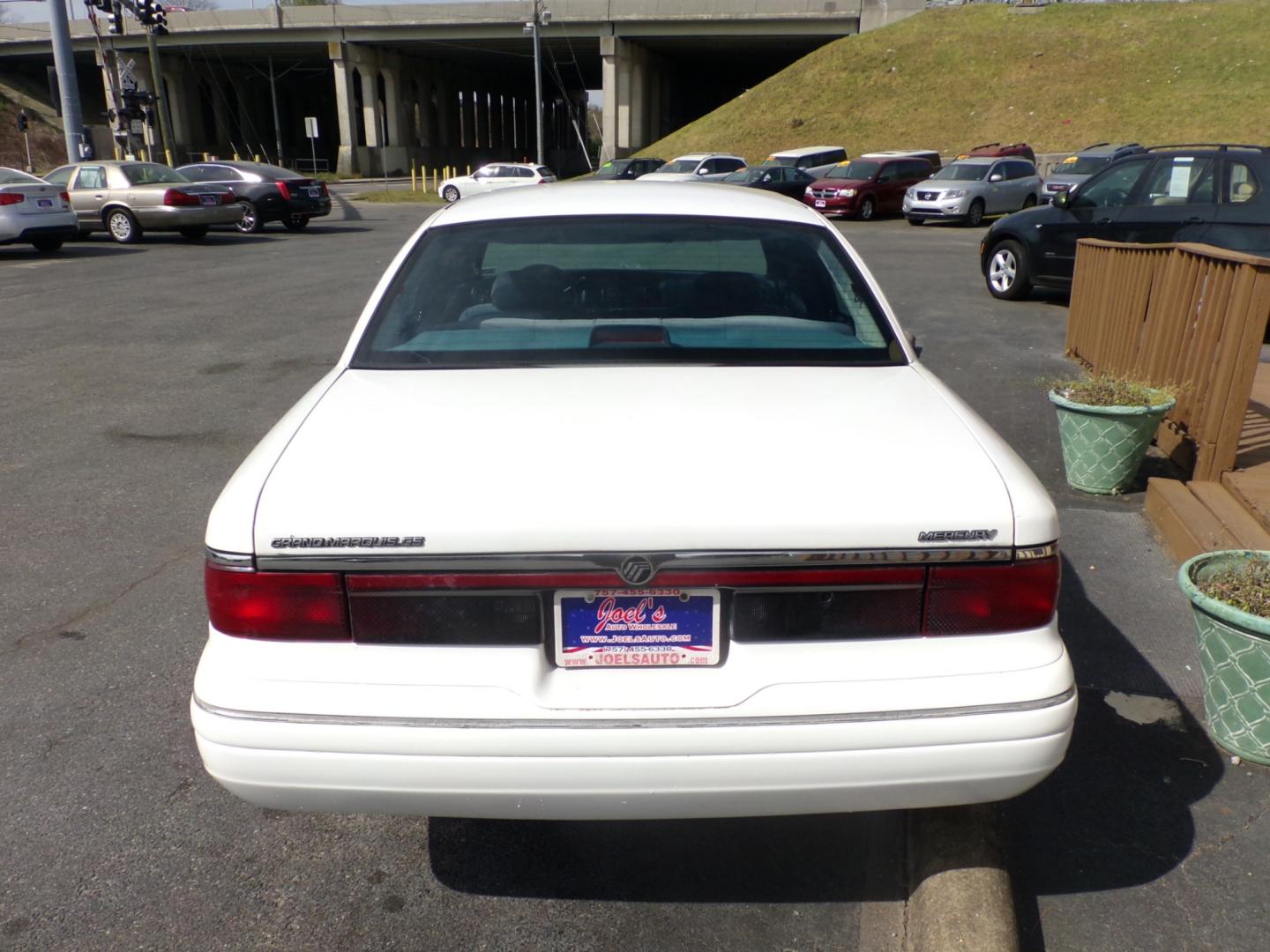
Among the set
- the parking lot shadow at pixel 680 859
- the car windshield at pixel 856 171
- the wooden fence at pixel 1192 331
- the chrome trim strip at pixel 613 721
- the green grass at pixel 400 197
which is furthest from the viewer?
the green grass at pixel 400 197

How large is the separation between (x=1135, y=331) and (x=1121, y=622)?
346 cm

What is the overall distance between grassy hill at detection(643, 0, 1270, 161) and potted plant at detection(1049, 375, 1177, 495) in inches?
1479

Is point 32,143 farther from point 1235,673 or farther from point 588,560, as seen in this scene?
point 1235,673

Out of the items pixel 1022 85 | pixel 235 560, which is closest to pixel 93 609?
pixel 235 560

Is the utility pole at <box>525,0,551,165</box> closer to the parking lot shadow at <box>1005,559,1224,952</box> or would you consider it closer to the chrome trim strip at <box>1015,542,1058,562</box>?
the parking lot shadow at <box>1005,559,1224,952</box>

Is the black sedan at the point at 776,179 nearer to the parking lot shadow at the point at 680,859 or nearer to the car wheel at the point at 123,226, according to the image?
the car wheel at the point at 123,226

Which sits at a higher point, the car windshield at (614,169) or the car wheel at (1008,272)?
the car windshield at (614,169)

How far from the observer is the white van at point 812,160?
33719mm

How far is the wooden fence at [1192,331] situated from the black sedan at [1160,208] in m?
3.60

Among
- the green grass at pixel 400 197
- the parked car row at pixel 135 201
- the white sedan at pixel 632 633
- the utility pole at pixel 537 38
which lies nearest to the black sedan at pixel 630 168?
the green grass at pixel 400 197

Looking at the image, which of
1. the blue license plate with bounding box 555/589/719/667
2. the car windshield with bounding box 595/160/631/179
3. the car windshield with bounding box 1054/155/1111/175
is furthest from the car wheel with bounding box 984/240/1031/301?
the car windshield with bounding box 595/160/631/179

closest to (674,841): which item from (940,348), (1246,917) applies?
(1246,917)

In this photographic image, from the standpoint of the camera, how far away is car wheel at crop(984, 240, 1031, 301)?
12.8 m

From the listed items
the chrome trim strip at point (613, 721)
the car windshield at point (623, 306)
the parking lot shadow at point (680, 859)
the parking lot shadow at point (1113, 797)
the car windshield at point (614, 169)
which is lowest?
the parking lot shadow at point (680, 859)
